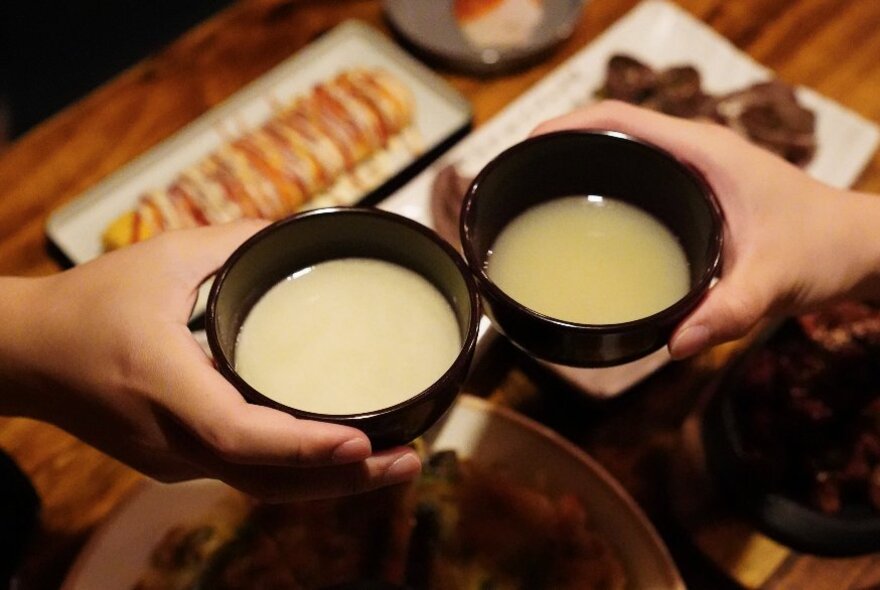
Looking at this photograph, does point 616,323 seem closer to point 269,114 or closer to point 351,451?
point 351,451

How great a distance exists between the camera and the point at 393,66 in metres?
1.76

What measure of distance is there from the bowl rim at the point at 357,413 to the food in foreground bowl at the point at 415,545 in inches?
14.1

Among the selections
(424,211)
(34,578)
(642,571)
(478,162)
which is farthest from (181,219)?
(642,571)

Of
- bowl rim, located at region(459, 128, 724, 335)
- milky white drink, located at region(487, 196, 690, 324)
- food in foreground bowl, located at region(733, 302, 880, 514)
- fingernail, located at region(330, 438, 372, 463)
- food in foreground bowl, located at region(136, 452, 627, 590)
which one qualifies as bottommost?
food in foreground bowl, located at region(136, 452, 627, 590)

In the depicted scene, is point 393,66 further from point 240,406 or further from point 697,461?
point 240,406

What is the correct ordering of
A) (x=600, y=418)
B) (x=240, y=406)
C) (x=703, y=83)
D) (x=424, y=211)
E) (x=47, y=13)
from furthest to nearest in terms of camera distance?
1. (x=47, y=13)
2. (x=703, y=83)
3. (x=424, y=211)
4. (x=600, y=418)
5. (x=240, y=406)

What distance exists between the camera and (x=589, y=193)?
0.96m

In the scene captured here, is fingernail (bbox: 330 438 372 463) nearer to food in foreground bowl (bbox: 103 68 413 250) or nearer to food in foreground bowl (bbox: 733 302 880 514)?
food in foreground bowl (bbox: 733 302 880 514)

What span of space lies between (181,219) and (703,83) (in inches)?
41.9

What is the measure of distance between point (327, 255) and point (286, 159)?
2.47 feet

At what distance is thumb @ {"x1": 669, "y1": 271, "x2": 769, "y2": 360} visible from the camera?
78 centimetres

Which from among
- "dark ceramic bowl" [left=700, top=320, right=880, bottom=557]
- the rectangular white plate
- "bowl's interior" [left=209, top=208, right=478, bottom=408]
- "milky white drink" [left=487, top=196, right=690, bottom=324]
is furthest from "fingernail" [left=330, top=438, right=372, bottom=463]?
the rectangular white plate

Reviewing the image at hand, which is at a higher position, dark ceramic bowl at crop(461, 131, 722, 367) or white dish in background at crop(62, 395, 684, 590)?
dark ceramic bowl at crop(461, 131, 722, 367)

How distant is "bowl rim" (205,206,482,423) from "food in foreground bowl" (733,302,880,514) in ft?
1.52
